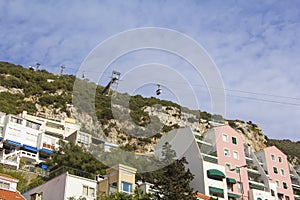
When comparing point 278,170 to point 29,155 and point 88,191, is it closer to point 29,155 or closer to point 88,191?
point 29,155

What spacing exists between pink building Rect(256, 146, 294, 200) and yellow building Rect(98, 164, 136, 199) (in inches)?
1269

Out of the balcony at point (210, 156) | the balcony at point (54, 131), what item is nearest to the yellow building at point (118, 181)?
the balcony at point (210, 156)

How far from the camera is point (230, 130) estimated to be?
5731 cm

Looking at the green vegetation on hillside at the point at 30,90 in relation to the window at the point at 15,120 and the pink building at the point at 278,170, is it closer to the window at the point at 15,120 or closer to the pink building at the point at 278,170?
the window at the point at 15,120

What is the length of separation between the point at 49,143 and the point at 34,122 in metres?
4.90

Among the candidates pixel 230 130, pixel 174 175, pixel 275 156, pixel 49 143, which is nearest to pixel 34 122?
pixel 49 143

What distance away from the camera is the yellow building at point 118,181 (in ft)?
106

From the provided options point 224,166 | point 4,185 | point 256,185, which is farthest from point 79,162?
point 256,185

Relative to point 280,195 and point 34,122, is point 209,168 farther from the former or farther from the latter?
point 34,122

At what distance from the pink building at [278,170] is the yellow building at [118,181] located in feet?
106

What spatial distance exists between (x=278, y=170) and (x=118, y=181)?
36047 mm

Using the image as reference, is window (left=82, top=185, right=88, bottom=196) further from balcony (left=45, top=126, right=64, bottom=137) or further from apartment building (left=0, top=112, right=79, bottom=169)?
balcony (left=45, top=126, right=64, bottom=137)

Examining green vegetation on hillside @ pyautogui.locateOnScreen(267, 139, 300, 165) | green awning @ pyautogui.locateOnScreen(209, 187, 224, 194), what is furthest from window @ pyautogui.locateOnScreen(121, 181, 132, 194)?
green vegetation on hillside @ pyautogui.locateOnScreen(267, 139, 300, 165)

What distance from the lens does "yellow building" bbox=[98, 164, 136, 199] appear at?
32369 millimetres
